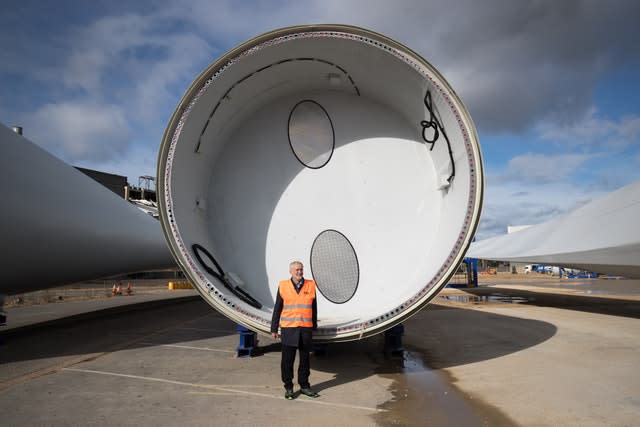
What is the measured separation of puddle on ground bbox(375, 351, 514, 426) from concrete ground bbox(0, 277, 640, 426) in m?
0.01

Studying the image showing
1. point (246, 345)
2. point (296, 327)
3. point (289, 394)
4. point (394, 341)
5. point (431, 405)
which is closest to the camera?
point (431, 405)

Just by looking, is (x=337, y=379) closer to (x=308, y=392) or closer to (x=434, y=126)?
(x=308, y=392)

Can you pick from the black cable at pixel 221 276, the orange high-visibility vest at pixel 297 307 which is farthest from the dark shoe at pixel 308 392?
the black cable at pixel 221 276

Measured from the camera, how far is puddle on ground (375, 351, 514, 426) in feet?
10.5

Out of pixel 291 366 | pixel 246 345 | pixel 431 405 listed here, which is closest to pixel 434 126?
pixel 431 405

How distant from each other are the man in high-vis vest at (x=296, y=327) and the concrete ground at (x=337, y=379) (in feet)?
0.69

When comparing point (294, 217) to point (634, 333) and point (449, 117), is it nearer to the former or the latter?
point (449, 117)

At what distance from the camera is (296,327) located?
389cm

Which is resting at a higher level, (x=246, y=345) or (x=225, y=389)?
(x=246, y=345)

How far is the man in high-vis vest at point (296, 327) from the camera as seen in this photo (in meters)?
3.82

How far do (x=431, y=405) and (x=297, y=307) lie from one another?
58.2 inches

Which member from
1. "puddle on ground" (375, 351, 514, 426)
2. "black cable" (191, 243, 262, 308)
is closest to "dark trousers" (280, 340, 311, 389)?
"puddle on ground" (375, 351, 514, 426)

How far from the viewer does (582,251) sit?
916cm

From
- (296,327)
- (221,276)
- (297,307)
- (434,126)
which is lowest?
(296,327)
